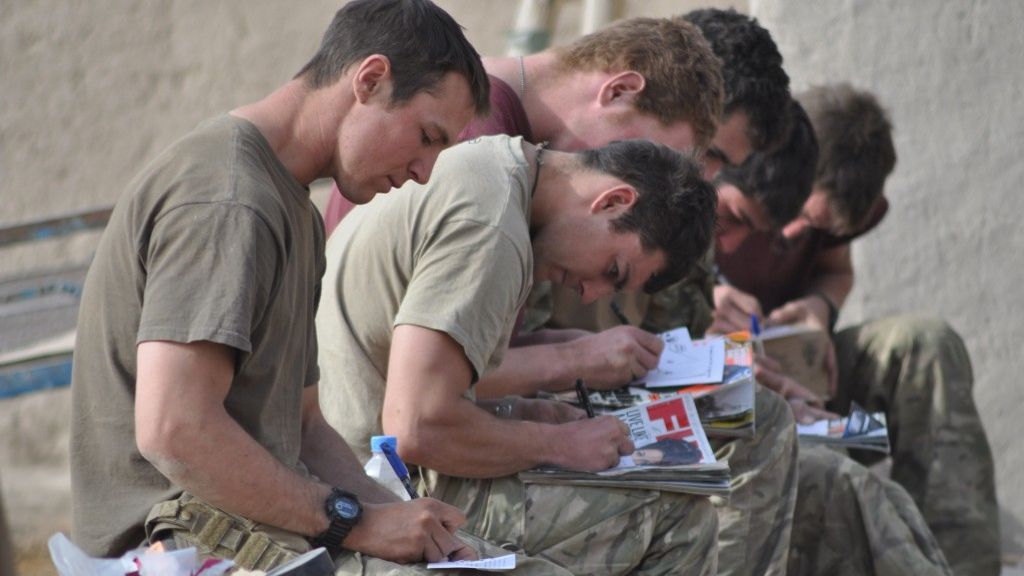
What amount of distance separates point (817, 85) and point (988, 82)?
70 cm

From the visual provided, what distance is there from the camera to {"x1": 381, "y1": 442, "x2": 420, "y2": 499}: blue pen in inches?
108

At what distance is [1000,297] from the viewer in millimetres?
5570

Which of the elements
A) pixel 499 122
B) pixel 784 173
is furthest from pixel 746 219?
pixel 499 122

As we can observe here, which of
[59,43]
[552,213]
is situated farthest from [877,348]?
[59,43]

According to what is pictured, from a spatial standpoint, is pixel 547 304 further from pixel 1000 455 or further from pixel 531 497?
pixel 1000 455

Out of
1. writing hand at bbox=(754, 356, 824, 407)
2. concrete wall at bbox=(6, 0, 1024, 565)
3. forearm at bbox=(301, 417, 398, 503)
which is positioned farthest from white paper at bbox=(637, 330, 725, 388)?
concrete wall at bbox=(6, 0, 1024, 565)

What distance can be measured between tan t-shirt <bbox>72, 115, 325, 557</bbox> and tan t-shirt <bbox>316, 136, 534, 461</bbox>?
39 centimetres

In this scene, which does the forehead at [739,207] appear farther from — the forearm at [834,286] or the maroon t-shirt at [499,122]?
the maroon t-shirt at [499,122]

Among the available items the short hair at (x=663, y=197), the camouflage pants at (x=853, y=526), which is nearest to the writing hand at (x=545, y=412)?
the short hair at (x=663, y=197)

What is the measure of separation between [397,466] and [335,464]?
121 millimetres

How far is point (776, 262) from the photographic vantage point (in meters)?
5.30

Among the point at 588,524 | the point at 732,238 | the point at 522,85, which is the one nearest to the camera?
the point at 588,524

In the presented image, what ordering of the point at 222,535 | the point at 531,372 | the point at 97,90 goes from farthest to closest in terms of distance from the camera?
the point at 97,90 → the point at 531,372 → the point at 222,535

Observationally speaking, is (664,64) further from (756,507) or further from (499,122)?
(756,507)
